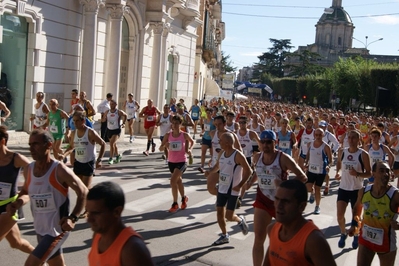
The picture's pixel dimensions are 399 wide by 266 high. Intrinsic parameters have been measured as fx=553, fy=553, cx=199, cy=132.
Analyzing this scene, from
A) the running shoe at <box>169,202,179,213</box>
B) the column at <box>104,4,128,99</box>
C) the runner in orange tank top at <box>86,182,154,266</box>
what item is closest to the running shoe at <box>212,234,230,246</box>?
the running shoe at <box>169,202,179,213</box>

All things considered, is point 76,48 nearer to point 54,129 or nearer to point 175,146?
point 54,129

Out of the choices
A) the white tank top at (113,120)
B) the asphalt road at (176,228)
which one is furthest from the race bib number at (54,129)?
the white tank top at (113,120)

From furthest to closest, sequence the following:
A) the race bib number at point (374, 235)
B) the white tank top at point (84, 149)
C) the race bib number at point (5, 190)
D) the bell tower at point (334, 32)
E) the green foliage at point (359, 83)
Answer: the bell tower at point (334, 32)
the green foliage at point (359, 83)
the white tank top at point (84, 149)
the race bib number at point (374, 235)
the race bib number at point (5, 190)

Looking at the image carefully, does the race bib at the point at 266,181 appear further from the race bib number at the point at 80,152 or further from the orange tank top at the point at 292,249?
the race bib number at the point at 80,152

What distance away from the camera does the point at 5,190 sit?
5.79 m

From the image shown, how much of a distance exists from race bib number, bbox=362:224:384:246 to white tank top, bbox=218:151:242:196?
7.35 feet

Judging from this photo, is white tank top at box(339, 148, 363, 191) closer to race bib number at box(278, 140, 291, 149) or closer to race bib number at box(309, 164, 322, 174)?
race bib number at box(309, 164, 322, 174)

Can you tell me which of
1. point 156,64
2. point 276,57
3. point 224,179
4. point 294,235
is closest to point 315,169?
point 224,179

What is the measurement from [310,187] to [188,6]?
1892 cm

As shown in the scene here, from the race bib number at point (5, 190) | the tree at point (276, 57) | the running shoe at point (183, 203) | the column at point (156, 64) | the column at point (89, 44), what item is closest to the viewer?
the race bib number at point (5, 190)

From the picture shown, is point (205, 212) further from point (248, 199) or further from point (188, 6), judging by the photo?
point (188, 6)

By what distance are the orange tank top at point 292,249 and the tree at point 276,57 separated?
114 meters

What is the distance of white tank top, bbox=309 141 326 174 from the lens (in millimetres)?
11008

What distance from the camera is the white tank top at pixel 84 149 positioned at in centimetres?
905
